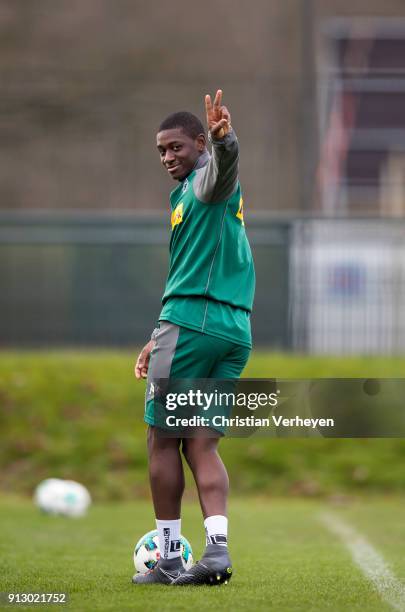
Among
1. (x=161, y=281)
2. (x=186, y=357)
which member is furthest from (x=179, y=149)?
(x=161, y=281)

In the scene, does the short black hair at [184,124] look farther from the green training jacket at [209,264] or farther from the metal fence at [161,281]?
the metal fence at [161,281]

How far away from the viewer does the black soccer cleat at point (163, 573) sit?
5.09 m

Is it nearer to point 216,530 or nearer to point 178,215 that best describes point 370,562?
point 216,530

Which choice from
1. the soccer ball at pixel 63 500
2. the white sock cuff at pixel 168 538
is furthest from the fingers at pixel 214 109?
the soccer ball at pixel 63 500

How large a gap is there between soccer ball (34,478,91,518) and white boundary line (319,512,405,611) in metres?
1.92

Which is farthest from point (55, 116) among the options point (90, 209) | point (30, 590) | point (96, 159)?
point (30, 590)

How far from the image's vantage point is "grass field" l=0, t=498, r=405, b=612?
15.1ft

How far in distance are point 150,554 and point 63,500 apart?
4.68m

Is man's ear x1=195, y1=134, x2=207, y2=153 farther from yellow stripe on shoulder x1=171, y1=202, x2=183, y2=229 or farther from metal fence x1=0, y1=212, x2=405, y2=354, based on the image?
metal fence x1=0, y1=212, x2=405, y2=354

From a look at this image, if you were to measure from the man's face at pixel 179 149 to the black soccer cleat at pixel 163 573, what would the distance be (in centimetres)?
159

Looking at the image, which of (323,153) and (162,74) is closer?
(323,153)

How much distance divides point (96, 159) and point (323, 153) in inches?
255

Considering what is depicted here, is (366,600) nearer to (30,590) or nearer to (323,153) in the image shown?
(30,590)

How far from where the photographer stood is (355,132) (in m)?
34.4
